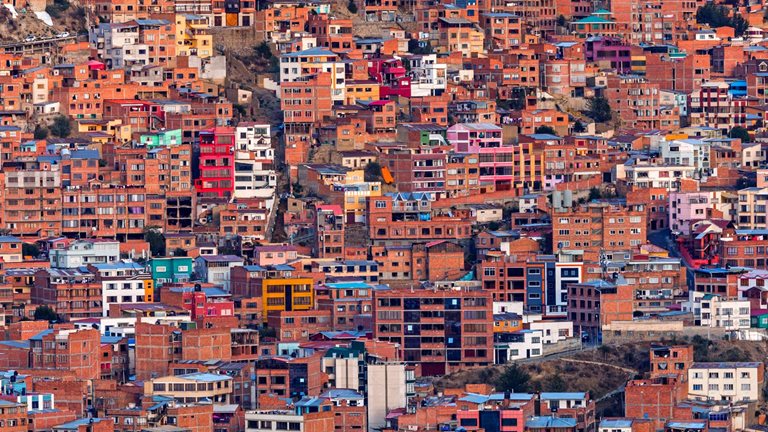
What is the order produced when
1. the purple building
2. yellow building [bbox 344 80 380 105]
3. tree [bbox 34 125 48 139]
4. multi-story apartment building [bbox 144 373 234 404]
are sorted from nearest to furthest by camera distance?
multi-story apartment building [bbox 144 373 234 404] → tree [bbox 34 125 48 139] → yellow building [bbox 344 80 380 105] → the purple building

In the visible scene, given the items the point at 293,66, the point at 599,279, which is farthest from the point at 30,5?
the point at 599,279

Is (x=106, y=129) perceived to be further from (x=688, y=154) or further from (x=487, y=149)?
(x=688, y=154)

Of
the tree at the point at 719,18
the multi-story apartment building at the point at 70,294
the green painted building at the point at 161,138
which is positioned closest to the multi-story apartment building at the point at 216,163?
the green painted building at the point at 161,138

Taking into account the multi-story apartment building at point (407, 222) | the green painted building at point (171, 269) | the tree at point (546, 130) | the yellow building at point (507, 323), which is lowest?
the yellow building at point (507, 323)

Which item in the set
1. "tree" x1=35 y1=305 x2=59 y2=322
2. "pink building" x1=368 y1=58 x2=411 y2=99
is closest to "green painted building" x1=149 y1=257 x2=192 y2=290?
"tree" x1=35 y1=305 x2=59 y2=322

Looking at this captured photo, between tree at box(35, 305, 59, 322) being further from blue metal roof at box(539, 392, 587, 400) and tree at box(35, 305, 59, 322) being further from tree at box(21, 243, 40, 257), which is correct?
blue metal roof at box(539, 392, 587, 400)

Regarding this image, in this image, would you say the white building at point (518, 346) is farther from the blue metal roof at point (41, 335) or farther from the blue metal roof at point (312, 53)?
the blue metal roof at point (312, 53)
